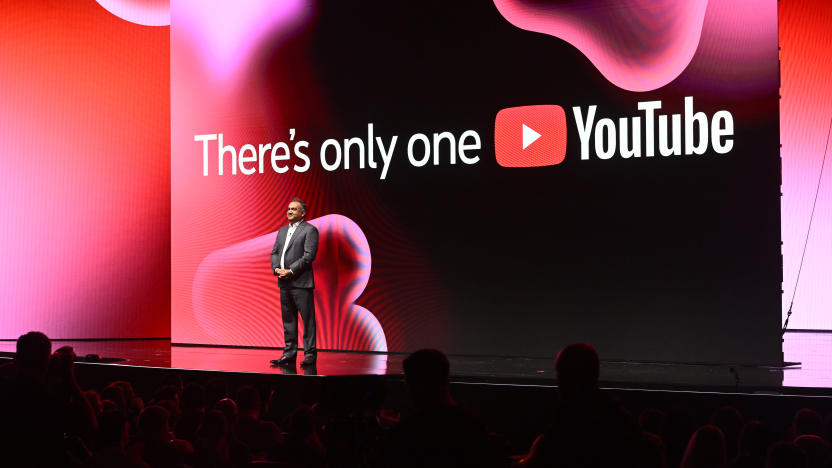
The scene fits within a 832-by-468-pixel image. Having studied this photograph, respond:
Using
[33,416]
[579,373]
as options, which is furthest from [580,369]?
[33,416]

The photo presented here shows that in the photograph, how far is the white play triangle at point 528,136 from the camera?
7227mm

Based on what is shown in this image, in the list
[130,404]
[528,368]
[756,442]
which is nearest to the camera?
[756,442]

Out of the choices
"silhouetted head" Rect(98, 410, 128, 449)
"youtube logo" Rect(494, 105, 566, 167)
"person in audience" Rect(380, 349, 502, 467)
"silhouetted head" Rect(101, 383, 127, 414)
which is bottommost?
"silhouetted head" Rect(101, 383, 127, 414)

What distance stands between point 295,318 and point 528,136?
2381 millimetres

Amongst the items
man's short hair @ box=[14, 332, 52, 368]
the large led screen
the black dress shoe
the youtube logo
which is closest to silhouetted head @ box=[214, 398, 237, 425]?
man's short hair @ box=[14, 332, 52, 368]

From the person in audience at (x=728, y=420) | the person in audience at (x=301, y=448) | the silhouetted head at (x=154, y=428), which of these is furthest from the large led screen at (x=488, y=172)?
the silhouetted head at (x=154, y=428)

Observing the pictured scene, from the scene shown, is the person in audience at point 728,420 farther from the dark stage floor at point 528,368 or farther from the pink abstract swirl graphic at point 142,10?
the pink abstract swirl graphic at point 142,10

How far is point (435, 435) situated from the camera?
2.08m

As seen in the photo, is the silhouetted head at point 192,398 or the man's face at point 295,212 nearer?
the silhouetted head at point 192,398

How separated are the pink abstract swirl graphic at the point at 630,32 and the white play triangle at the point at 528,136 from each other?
71 centimetres

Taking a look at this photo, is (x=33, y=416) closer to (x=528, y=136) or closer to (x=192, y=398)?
(x=192, y=398)

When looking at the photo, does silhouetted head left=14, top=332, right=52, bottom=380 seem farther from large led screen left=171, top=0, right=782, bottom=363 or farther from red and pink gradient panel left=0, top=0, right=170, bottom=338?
red and pink gradient panel left=0, top=0, right=170, bottom=338

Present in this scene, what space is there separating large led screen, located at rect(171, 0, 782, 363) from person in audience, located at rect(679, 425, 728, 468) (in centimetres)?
414

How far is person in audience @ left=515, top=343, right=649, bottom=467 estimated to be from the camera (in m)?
2.04
